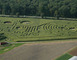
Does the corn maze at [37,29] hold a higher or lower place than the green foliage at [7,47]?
higher

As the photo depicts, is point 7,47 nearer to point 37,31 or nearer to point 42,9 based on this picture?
point 37,31

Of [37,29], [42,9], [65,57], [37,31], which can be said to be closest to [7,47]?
[37,31]

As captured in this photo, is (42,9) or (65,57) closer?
(65,57)

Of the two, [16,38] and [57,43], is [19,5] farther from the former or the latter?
[57,43]

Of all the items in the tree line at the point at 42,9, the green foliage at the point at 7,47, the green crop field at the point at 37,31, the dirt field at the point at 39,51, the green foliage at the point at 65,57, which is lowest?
the green foliage at the point at 65,57

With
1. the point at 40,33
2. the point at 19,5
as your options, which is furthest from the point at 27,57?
the point at 19,5

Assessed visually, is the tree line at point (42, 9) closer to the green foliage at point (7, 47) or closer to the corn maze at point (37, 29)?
the corn maze at point (37, 29)

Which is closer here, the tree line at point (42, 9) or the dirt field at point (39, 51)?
the dirt field at point (39, 51)

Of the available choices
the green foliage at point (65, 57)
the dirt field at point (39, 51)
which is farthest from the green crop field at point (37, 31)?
the green foliage at point (65, 57)

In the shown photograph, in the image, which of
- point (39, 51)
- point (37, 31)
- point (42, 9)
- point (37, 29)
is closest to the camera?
point (39, 51)

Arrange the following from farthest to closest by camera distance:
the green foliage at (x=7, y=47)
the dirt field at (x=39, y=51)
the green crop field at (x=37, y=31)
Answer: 1. the green crop field at (x=37, y=31)
2. the green foliage at (x=7, y=47)
3. the dirt field at (x=39, y=51)
